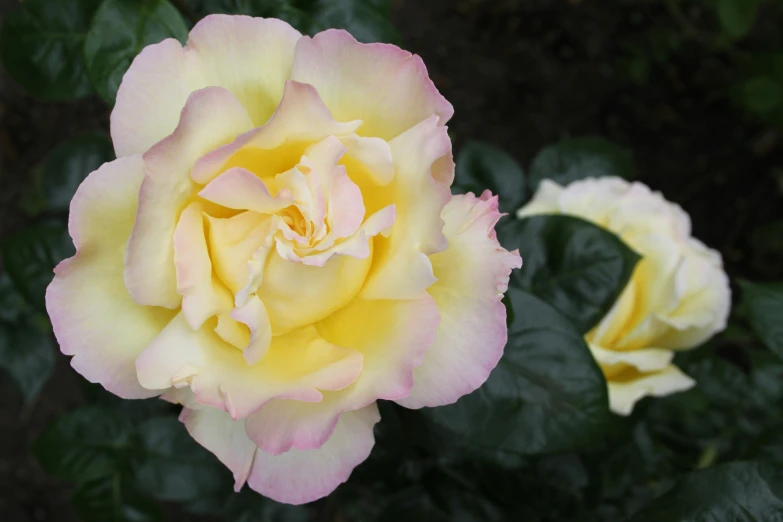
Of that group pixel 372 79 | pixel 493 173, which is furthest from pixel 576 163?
pixel 372 79

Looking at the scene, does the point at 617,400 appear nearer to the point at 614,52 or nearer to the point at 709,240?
the point at 709,240

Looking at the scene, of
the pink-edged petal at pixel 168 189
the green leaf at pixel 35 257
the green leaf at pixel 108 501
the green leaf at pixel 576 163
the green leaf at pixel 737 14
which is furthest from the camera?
the green leaf at pixel 737 14

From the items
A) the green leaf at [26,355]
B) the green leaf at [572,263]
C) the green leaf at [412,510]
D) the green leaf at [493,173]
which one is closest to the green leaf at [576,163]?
the green leaf at [493,173]

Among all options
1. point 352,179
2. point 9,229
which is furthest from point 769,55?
point 9,229

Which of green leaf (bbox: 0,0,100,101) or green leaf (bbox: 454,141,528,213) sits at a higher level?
green leaf (bbox: 0,0,100,101)

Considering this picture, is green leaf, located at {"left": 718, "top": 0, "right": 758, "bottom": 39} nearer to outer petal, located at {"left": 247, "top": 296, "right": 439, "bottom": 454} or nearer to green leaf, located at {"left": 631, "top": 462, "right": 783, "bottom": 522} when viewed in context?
green leaf, located at {"left": 631, "top": 462, "right": 783, "bottom": 522}

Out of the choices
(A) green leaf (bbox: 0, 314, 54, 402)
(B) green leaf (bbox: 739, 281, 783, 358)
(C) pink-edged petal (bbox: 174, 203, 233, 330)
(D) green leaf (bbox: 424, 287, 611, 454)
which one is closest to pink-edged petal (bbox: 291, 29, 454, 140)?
(C) pink-edged petal (bbox: 174, 203, 233, 330)

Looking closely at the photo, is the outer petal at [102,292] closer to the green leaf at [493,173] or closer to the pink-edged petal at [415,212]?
the pink-edged petal at [415,212]
